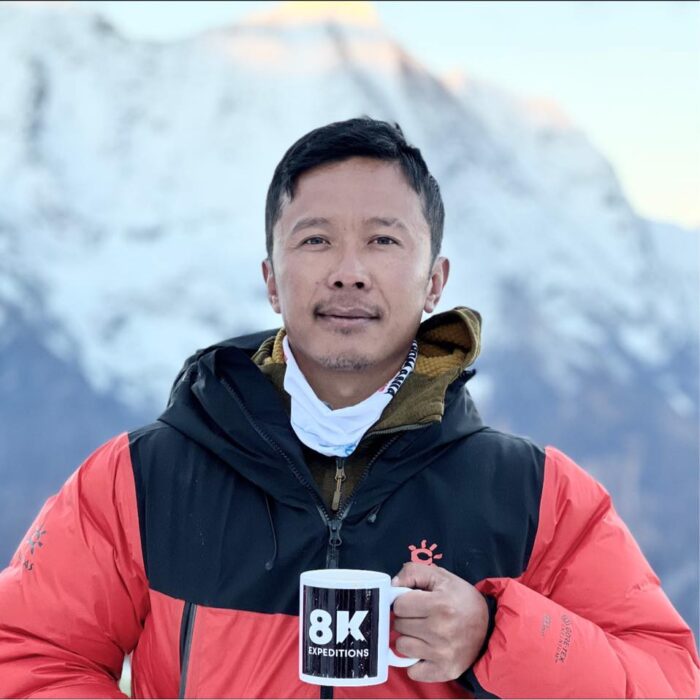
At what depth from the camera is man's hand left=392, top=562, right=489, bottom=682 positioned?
0.87 meters

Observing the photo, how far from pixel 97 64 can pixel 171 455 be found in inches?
132

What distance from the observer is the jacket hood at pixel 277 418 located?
41.6 inches

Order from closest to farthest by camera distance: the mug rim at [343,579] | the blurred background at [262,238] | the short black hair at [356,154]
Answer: the mug rim at [343,579], the short black hair at [356,154], the blurred background at [262,238]

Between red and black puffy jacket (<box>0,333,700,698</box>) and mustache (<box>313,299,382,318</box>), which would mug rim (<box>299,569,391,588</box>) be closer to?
red and black puffy jacket (<box>0,333,700,698</box>)

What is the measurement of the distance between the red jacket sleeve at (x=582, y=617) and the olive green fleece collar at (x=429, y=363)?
154 mm

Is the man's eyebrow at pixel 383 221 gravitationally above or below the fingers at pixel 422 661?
above

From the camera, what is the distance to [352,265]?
1088mm

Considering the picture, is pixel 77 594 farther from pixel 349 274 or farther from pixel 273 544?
pixel 349 274

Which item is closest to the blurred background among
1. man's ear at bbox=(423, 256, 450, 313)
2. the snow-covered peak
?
the snow-covered peak

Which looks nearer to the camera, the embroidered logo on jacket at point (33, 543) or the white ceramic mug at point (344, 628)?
the white ceramic mug at point (344, 628)

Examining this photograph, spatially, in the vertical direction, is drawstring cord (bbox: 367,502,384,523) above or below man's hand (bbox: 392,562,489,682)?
above

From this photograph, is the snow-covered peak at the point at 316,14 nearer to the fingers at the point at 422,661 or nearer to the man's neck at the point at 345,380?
the man's neck at the point at 345,380

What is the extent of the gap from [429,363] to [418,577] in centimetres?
37


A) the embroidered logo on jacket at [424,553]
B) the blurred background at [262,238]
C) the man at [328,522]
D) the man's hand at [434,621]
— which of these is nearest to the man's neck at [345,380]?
the man at [328,522]
